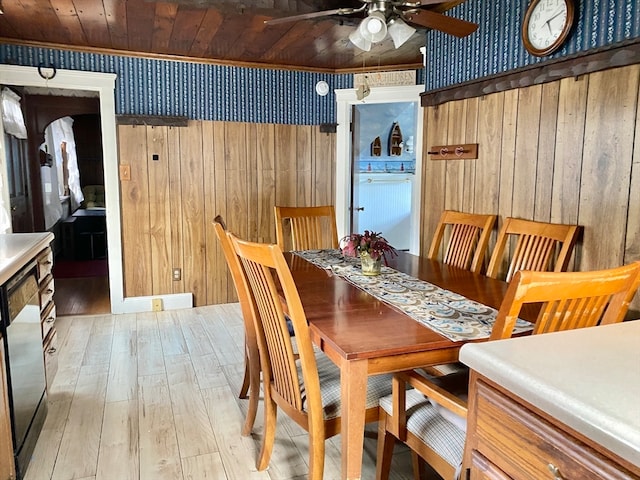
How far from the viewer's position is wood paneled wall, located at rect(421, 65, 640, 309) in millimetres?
2148

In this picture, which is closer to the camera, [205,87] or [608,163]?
[608,163]

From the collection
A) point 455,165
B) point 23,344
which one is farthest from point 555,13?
point 23,344

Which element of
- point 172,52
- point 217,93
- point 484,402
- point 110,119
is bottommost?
point 484,402

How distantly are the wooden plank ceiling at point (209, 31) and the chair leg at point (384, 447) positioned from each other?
2.22 m

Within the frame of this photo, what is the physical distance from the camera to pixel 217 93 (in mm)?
4395

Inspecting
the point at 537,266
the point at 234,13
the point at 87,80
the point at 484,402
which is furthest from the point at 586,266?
the point at 87,80

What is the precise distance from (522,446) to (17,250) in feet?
7.14

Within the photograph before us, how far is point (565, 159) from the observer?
2.46 meters

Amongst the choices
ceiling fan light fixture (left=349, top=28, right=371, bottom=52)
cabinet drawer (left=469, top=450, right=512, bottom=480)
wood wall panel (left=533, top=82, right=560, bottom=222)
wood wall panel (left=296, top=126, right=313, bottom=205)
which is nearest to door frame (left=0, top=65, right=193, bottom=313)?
wood wall panel (left=296, top=126, right=313, bottom=205)

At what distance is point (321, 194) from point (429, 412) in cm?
339

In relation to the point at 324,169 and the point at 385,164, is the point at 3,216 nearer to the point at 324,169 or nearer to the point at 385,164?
the point at 324,169

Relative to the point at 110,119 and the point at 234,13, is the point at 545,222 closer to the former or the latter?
the point at 234,13

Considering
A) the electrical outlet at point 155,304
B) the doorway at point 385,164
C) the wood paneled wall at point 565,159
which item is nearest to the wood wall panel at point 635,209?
the wood paneled wall at point 565,159

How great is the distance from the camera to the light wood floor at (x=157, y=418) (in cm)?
208
